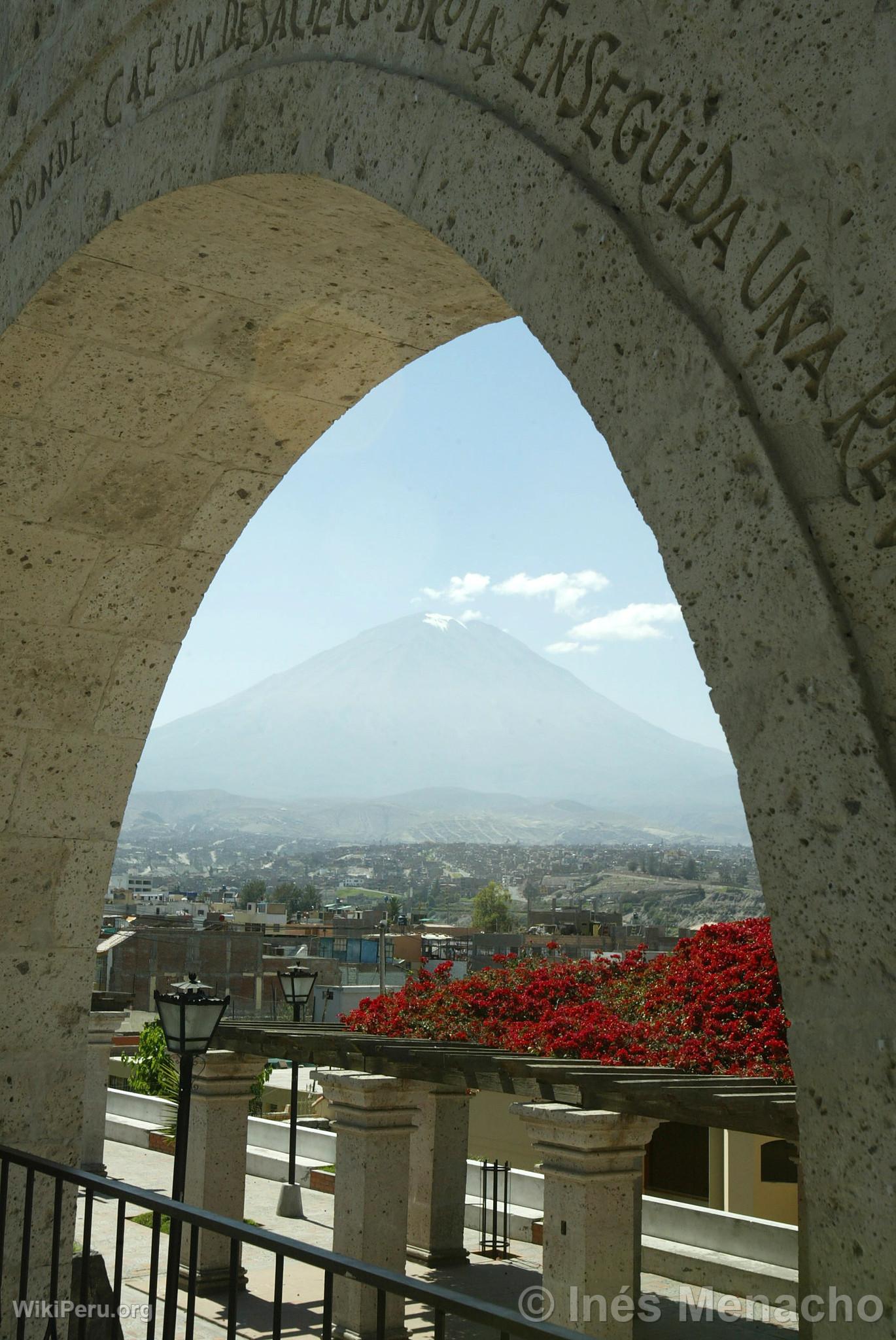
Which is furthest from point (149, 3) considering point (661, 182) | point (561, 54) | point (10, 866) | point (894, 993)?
point (894, 993)

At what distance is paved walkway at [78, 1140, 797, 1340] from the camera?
8727mm

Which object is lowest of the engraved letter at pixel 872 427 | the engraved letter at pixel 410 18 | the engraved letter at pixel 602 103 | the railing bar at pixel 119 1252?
the railing bar at pixel 119 1252

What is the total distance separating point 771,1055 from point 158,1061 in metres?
11.8

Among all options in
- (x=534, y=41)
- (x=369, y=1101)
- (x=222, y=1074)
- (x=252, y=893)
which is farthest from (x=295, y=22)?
(x=252, y=893)

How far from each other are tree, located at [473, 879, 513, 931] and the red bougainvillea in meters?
76.3

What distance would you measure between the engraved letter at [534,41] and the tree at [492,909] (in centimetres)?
8554

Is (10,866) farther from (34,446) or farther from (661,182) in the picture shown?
(661,182)

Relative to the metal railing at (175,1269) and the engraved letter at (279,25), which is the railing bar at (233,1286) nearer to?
the metal railing at (175,1269)

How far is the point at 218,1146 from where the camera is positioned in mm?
10234

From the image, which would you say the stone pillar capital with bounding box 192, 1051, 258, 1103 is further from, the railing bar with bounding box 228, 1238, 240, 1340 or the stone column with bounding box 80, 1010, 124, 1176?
the railing bar with bounding box 228, 1238, 240, 1340

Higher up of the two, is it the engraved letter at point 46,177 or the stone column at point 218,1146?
the engraved letter at point 46,177

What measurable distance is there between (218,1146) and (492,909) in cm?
8594

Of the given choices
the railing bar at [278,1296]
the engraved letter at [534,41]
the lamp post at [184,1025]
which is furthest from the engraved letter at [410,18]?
the lamp post at [184,1025]

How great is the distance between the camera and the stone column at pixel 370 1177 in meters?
8.93
